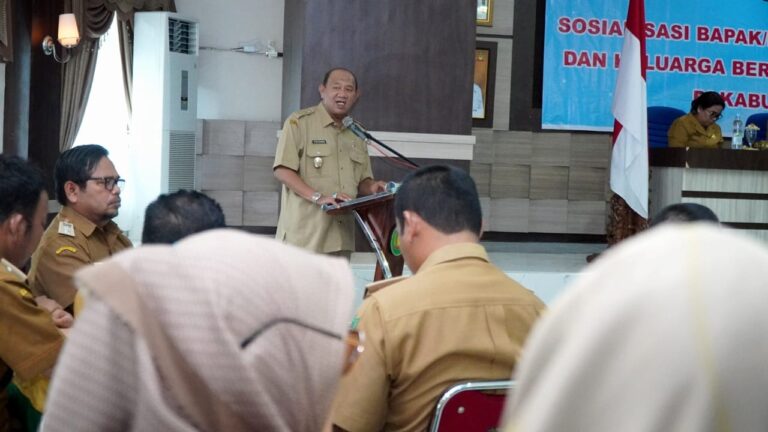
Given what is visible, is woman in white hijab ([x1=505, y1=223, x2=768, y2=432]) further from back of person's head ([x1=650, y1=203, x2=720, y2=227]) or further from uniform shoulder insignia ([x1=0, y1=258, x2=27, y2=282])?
back of person's head ([x1=650, y1=203, x2=720, y2=227])

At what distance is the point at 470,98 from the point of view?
286 inches

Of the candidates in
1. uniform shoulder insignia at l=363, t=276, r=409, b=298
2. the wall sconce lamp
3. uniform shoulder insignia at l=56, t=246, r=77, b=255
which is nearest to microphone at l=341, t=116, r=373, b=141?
uniform shoulder insignia at l=56, t=246, r=77, b=255

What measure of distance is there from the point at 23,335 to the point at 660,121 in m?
7.51

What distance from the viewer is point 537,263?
7.47 metres

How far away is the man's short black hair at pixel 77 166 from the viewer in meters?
2.92

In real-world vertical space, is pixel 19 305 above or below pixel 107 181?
below

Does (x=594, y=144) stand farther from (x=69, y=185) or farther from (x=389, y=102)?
(x=69, y=185)

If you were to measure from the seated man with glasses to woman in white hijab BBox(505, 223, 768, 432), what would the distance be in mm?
2229

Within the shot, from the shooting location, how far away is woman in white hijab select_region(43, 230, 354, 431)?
918 millimetres

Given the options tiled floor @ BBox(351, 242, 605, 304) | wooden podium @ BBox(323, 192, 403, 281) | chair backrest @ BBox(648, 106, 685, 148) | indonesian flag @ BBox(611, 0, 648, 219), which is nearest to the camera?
wooden podium @ BBox(323, 192, 403, 281)

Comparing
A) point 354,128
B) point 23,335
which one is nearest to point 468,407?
point 23,335

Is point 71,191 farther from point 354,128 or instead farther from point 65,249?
point 354,128

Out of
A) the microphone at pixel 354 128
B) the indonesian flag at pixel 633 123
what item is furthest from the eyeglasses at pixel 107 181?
the indonesian flag at pixel 633 123

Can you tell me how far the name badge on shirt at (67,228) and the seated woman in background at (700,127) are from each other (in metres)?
5.95
